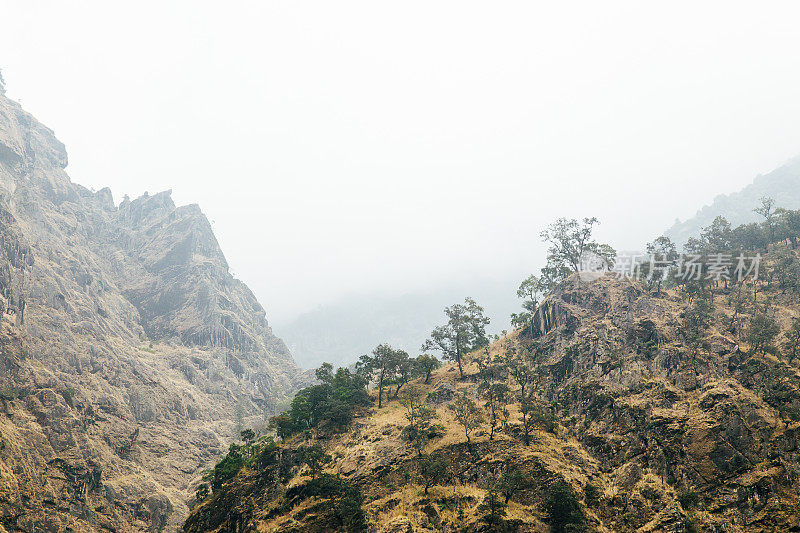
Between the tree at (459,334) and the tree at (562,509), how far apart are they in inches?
1614

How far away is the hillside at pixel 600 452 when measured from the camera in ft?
170

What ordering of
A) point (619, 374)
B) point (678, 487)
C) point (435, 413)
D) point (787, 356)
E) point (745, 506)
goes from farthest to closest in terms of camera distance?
point (435, 413) → point (619, 374) → point (787, 356) → point (678, 487) → point (745, 506)

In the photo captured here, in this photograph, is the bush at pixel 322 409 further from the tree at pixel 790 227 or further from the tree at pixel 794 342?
the tree at pixel 790 227

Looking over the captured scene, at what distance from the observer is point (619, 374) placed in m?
71.6

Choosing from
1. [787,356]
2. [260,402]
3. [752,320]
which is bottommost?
[260,402]

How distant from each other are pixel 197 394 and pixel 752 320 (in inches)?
7400

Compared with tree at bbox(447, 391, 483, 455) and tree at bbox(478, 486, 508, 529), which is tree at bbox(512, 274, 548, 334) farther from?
tree at bbox(478, 486, 508, 529)

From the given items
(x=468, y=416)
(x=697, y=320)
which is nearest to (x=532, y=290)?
(x=697, y=320)

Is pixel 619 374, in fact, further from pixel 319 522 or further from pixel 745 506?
pixel 319 522

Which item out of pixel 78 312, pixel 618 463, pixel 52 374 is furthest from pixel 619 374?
pixel 78 312

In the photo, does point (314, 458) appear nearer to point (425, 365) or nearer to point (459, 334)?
point (425, 365)

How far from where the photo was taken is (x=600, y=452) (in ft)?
205

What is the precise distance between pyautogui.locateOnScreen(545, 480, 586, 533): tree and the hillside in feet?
0.57

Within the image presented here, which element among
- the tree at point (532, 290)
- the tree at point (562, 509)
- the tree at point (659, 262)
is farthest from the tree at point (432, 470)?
the tree at point (532, 290)
